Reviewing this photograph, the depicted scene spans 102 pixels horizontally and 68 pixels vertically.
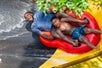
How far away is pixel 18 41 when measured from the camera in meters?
7.37

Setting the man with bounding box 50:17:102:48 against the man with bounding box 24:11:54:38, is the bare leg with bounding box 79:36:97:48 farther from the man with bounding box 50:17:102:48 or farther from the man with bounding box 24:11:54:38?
the man with bounding box 24:11:54:38

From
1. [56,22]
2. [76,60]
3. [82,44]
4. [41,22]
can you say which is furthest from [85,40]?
[41,22]

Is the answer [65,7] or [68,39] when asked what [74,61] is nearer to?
[68,39]

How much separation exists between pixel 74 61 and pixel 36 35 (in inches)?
50.3

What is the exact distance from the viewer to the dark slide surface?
6.86 metres

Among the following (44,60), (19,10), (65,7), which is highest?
(65,7)

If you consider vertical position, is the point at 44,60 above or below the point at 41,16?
below

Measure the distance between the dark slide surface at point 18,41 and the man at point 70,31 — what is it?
45 cm

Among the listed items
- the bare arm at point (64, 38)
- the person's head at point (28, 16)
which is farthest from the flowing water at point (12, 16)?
the bare arm at point (64, 38)

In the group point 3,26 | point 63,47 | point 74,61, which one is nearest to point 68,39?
point 63,47

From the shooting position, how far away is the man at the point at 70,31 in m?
6.43

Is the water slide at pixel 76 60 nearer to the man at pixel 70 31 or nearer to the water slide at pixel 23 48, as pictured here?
the water slide at pixel 23 48

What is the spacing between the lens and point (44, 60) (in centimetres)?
679

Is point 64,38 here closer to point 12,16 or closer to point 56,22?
point 56,22
